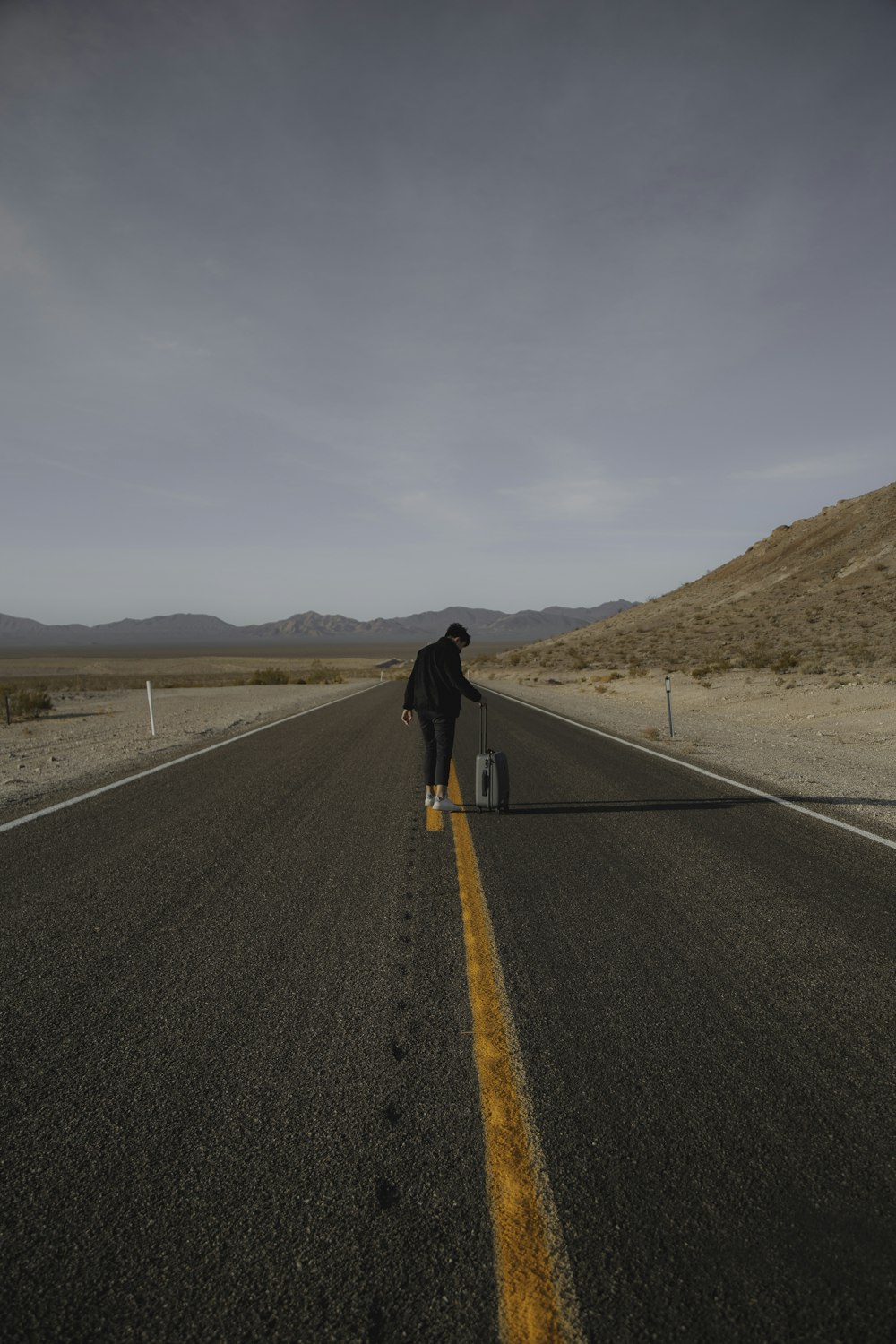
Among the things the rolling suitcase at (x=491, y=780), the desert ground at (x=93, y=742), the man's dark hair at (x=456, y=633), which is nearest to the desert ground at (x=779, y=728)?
the rolling suitcase at (x=491, y=780)

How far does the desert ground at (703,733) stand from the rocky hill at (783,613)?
488 cm

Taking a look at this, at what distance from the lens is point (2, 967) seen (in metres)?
3.80

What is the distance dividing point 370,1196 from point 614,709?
67.4ft

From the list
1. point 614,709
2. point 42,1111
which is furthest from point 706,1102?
point 614,709

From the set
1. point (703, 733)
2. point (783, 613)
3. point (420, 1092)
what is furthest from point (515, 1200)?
point (783, 613)

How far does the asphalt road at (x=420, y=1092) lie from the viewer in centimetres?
187

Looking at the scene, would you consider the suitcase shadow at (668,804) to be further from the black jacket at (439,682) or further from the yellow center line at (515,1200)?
the yellow center line at (515,1200)

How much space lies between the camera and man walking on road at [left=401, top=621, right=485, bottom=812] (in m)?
7.43

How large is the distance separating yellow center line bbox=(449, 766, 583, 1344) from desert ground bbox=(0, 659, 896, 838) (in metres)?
5.56

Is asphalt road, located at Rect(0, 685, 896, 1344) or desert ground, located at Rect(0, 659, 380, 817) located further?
desert ground, located at Rect(0, 659, 380, 817)

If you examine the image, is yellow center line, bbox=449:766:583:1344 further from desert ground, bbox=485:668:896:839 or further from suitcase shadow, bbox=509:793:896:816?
desert ground, bbox=485:668:896:839

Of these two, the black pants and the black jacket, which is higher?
the black jacket

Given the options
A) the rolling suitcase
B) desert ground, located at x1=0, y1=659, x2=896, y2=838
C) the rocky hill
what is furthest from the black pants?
the rocky hill

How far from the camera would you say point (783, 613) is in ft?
145
